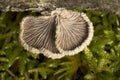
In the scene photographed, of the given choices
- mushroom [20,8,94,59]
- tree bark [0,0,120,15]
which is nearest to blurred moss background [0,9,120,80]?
mushroom [20,8,94,59]

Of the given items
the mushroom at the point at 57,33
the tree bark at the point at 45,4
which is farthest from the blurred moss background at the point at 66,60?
the tree bark at the point at 45,4

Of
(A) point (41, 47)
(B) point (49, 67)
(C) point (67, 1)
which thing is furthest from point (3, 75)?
(C) point (67, 1)

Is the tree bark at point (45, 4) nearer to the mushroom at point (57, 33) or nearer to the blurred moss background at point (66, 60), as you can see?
the mushroom at point (57, 33)

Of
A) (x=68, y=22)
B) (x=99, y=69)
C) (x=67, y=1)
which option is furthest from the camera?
(x=99, y=69)

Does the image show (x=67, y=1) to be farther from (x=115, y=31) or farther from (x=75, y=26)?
(x=115, y=31)

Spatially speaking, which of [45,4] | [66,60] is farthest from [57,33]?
[66,60]

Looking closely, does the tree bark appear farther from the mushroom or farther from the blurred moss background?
the blurred moss background
